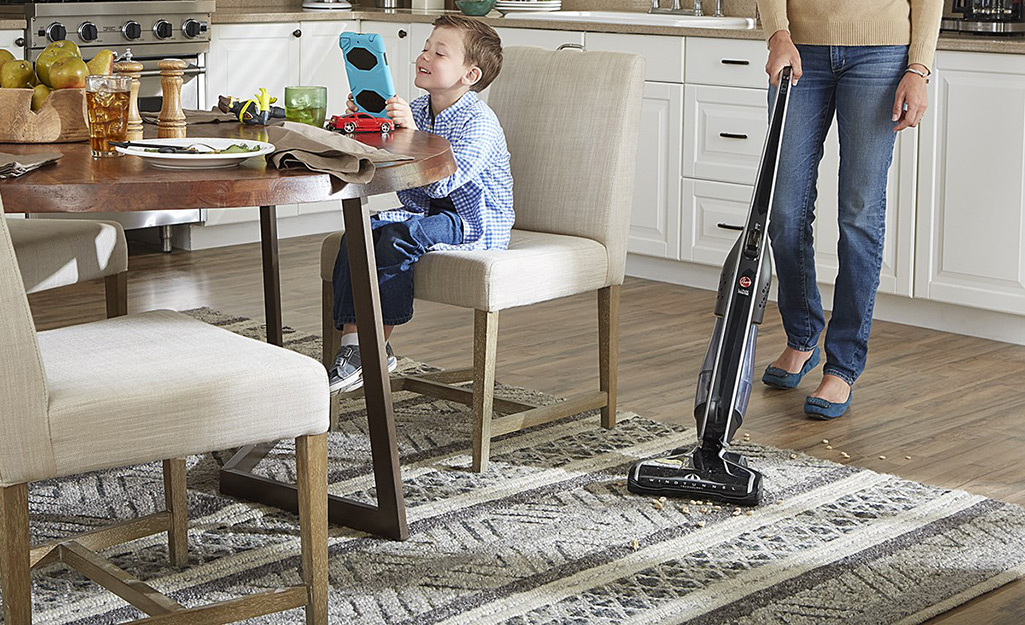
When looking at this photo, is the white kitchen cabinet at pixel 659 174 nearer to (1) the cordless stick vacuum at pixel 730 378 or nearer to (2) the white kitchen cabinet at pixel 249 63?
(2) the white kitchen cabinet at pixel 249 63

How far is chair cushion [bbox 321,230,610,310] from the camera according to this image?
265 cm

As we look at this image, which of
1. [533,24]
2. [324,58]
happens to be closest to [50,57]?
[533,24]

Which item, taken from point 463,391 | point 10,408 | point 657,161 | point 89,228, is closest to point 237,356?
point 10,408

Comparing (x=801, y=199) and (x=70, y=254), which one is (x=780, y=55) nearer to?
(x=801, y=199)

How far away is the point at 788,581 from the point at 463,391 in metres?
0.98

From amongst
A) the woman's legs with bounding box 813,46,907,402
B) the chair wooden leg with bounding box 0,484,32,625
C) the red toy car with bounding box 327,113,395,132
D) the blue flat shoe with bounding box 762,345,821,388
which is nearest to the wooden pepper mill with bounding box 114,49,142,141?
the red toy car with bounding box 327,113,395,132

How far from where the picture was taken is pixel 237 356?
1.89 meters

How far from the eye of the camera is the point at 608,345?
2.97 m

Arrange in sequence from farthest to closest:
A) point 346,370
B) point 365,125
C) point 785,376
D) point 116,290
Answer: point 785,376 → point 116,290 → point 346,370 → point 365,125

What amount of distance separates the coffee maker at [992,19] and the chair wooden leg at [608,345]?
1.69 meters

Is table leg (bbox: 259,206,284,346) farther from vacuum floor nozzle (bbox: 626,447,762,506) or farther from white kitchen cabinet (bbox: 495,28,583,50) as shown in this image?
white kitchen cabinet (bbox: 495,28,583,50)

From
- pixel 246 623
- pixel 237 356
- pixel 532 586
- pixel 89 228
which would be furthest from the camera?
pixel 89 228

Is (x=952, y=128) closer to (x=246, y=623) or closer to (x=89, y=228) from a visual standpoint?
(x=89, y=228)

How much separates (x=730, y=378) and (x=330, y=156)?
93 centimetres
